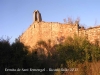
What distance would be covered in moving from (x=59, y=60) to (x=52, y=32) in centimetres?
724

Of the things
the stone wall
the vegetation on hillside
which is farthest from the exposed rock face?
the vegetation on hillside

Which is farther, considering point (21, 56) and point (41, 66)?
point (41, 66)

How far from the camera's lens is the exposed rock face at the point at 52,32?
21.4m

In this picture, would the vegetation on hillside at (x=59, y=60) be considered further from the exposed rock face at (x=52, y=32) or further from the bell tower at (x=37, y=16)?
the bell tower at (x=37, y=16)

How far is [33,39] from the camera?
26.5 meters

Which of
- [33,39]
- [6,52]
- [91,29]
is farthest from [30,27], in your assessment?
[6,52]

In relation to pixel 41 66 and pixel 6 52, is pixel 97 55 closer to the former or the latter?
pixel 41 66

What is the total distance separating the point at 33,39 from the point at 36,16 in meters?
3.71

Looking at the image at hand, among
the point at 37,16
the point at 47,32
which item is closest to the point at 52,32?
the point at 47,32

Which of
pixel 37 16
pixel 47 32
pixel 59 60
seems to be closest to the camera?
pixel 59 60

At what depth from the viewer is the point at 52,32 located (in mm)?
24391

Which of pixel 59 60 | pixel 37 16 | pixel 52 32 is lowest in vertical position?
pixel 59 60

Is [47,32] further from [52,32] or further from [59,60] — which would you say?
[59,60]

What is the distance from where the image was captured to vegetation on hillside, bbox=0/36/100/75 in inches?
540
